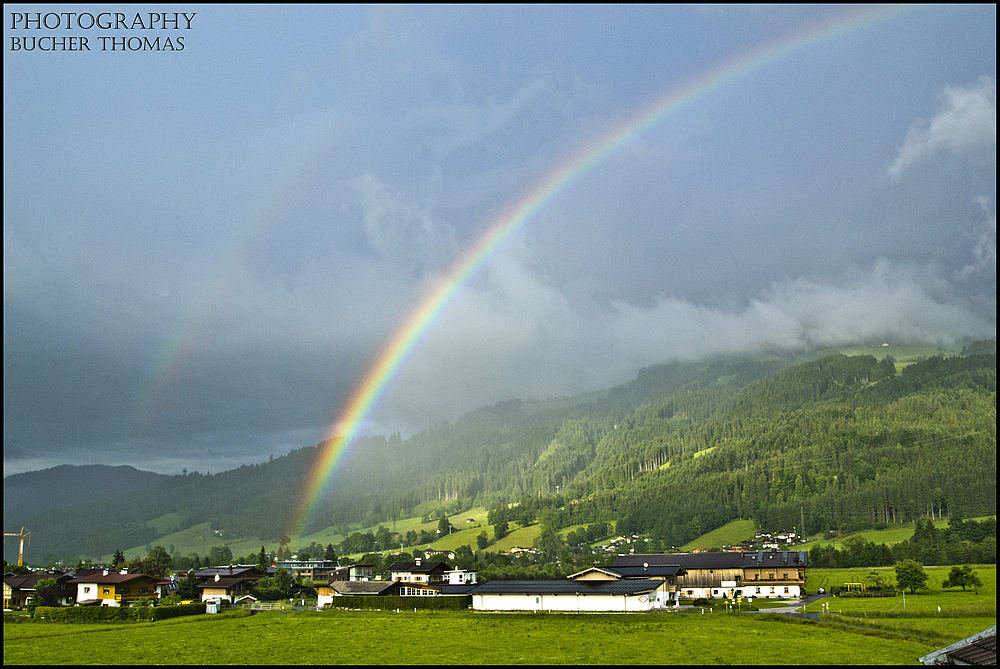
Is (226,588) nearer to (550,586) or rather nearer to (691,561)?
(550,586)

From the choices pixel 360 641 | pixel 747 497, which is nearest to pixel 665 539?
pixel 747 497

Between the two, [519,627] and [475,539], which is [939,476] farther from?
[519,627]

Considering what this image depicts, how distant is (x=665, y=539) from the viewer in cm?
16538

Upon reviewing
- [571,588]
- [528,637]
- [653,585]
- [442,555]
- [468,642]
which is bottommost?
[442,555]

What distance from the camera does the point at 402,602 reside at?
70250mm

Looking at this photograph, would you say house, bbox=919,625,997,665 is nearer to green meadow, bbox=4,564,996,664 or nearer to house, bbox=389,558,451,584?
green meadow, bbox=4,564,996,664

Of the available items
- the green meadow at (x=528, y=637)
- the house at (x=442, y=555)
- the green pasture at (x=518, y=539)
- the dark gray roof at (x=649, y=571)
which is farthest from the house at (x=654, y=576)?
the green pasture at (x=518, y=539)

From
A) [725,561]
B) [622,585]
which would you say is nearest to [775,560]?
[725,561]

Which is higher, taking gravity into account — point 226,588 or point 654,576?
point 226,588

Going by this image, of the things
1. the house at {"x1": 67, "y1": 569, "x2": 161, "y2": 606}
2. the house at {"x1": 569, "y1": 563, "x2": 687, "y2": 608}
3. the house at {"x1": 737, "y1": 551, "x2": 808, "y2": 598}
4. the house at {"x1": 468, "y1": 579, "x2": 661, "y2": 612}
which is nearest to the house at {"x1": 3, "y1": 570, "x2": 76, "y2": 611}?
the house at {"x1": 67, "y1": 569, "x2": 161, "y2": 606}

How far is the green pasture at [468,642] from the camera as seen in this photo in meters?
35.1

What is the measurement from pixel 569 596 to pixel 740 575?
3438 cm

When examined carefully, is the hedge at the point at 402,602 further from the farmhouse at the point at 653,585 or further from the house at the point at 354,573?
the house at the point at 354,573

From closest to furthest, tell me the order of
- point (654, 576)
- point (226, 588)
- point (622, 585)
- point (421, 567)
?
point (622, 585)
point (654, 576)
point (226, 588)
point (421, 567)
